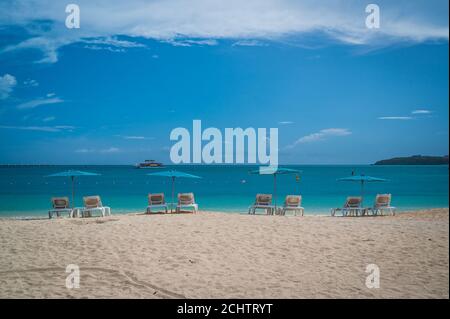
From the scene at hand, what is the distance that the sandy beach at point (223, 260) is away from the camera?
17.0 ft

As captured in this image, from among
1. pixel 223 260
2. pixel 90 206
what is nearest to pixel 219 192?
pixel 90 206

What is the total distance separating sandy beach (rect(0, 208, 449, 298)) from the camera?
204 inches

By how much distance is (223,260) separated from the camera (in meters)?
6.57

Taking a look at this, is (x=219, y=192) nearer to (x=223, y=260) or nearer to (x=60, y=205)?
(x=60, y=205)

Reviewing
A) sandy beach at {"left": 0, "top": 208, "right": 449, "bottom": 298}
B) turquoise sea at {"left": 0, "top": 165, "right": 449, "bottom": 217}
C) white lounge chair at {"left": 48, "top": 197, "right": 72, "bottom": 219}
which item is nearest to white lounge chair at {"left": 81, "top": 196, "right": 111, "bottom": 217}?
white lounge chair at {"left": 48, "top": 197, "right": 72, "bottom": 219}

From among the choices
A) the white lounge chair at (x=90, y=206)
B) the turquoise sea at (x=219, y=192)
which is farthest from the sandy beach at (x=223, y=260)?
the turquoise sea at (x=219, y=192)

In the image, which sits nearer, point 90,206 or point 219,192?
point 90,206

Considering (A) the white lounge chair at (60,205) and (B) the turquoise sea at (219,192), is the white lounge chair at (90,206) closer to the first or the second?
(A) the white lounge chair at (60,205)

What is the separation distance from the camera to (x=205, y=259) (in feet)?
21.7

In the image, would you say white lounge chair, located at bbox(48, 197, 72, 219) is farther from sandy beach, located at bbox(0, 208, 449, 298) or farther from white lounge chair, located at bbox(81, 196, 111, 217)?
sandy beach, located at bbox(0, 208, 449, 298)

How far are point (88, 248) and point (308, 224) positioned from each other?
5632 millimetres
